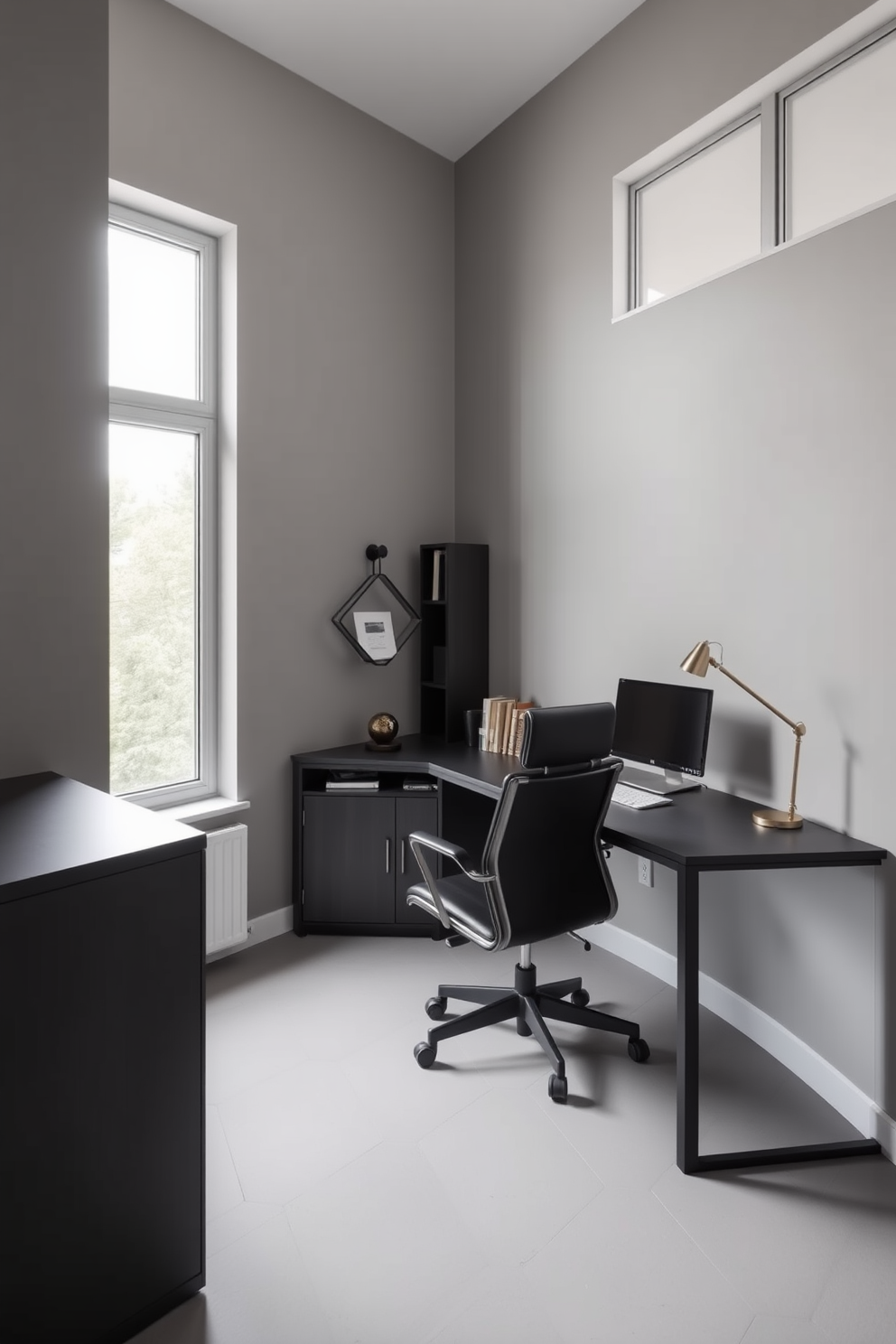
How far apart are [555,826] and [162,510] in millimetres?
2054

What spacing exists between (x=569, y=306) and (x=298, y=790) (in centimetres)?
241

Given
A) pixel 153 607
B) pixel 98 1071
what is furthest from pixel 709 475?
pixel 98 1071

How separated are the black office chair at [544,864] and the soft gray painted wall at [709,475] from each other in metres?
0.63

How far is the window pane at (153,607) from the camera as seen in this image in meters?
3.15

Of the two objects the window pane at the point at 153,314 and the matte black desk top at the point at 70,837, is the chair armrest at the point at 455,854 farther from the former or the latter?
the window pane at the point at 153,314

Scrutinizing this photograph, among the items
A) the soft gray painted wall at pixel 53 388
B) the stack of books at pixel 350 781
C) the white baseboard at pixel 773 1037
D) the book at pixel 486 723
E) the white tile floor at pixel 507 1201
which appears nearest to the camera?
the white tile floor at pixel 507 1201

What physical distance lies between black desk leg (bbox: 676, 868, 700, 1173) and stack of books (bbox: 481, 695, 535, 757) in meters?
1.43

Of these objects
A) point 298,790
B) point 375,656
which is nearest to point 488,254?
point 375,656

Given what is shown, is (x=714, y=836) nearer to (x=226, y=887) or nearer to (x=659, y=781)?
(x=659, y=781)

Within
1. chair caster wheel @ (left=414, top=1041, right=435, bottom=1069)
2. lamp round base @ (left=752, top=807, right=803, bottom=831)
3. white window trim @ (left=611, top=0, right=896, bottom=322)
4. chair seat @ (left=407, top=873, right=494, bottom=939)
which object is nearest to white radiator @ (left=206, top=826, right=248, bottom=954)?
chair seat @ (left=407, top=873, right=494, bottom=939)

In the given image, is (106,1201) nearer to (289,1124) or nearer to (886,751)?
(289,1124)

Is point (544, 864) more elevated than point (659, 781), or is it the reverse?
point (659, 781)

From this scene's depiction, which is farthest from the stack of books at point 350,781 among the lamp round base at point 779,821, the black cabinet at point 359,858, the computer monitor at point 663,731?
the lamp round base at point 779,821

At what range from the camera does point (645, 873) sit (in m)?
3.22
